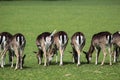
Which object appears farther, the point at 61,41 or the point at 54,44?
the point at 54,44

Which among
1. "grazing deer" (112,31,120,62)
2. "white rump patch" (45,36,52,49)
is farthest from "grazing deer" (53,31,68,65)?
"grazing deer" (112,31,120,62)

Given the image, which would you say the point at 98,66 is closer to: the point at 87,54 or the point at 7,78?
the point at 87,54

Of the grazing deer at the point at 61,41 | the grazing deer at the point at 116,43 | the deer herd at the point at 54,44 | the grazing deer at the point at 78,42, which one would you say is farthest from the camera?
the grazing deer at the point at 116,43

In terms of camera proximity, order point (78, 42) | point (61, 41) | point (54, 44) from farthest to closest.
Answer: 1. point (54, 44)
2. point (61, 41)
3. point (78, 42)

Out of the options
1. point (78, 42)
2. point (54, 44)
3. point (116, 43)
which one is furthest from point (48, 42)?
point (116, 43)

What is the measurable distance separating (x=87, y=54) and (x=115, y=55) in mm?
1264

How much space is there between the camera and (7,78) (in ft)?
42.7

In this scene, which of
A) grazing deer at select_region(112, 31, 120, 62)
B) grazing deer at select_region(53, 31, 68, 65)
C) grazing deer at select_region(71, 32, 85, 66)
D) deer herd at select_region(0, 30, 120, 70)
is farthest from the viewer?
grazing deer at select_region(112, 31, 120, 62)

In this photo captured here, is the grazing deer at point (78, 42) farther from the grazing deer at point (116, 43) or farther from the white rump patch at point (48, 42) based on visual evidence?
the grazing deer at point (116, 43)

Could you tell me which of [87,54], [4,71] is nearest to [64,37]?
[87,54]

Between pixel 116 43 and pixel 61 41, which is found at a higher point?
pixel 61 41

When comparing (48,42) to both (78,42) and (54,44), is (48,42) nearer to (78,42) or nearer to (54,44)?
(54,44)

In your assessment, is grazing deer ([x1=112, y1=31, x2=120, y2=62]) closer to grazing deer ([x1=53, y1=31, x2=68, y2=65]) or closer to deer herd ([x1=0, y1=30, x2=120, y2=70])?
deer herd ([x1=0, y1=30, x2=120, y2=70])

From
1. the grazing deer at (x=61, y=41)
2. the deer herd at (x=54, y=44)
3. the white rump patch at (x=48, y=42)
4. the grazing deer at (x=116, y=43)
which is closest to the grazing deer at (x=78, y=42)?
the deer herd at (x=54, y=44)
